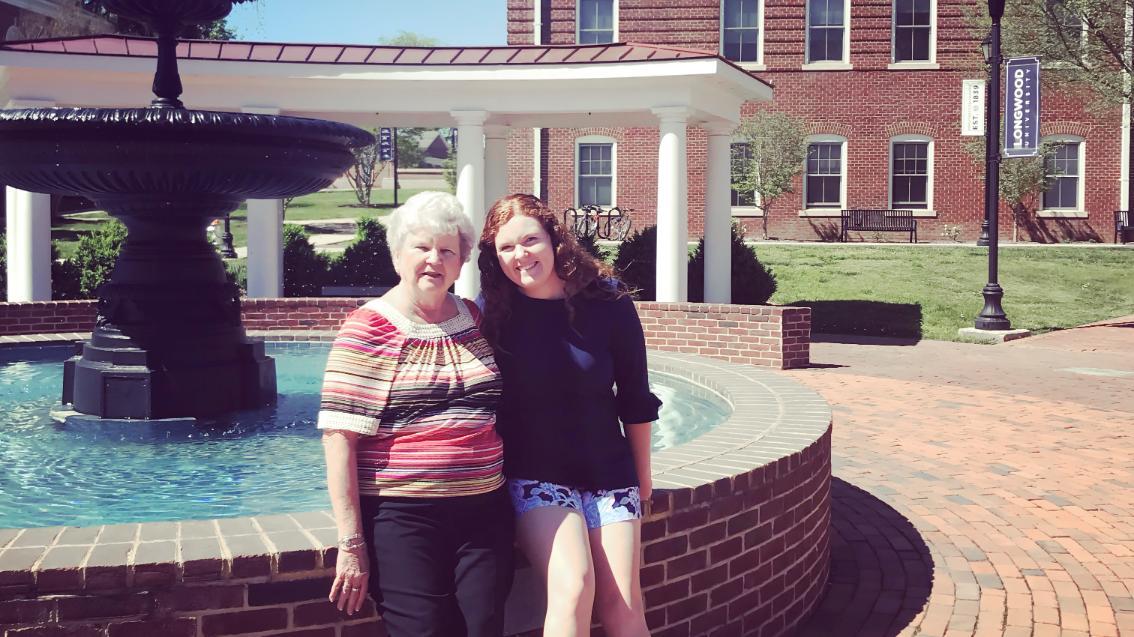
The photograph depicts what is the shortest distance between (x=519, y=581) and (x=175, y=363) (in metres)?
4.31

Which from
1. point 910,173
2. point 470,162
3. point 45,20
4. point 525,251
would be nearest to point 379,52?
point 470,162

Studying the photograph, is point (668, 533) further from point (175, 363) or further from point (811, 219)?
point (811, 219)

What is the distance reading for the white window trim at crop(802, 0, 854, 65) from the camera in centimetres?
3122

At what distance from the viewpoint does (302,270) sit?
18891 millimetres

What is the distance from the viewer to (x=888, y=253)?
25438mm

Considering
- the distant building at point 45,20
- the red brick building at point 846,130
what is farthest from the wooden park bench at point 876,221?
the distant building at point 45,20

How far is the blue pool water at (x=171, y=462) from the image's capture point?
16.0ft

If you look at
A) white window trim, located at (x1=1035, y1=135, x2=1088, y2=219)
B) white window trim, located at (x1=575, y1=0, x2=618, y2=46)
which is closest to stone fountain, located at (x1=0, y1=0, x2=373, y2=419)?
white window trim, located at (x1=575, y1=0, x2=618, y2=46)

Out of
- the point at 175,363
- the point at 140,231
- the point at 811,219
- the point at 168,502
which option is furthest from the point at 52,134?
the point at 811,219

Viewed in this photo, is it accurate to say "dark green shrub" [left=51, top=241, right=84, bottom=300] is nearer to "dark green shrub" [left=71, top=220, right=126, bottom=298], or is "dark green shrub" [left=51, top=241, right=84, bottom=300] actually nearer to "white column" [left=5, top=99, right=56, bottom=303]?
"dark green shrub" [left=71, top=220, right=126, bottom=298]

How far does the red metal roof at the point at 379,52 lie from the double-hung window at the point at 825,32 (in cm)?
1821

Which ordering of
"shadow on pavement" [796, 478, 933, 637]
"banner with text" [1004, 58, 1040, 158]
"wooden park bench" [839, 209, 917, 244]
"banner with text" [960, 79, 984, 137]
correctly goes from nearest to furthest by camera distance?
"shadow on pavement" [796, 478, 933, 637]
"banner with text" [1004, 58, 1040, 158]
"banner with text" [960, 79, 984, 137]
"wooden park bench" [839, 209, 917, 244]

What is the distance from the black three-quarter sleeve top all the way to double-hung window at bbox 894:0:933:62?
100ft

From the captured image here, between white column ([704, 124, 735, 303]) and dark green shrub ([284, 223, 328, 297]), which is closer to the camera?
white column ([704, 124, 735, 303])
